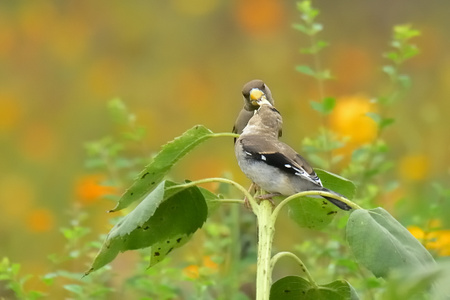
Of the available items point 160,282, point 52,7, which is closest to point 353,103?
point 160,282

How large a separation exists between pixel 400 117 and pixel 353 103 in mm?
551

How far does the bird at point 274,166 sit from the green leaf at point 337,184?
75mm

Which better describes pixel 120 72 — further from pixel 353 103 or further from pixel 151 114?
pixel 353 103

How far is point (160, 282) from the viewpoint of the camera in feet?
7.84

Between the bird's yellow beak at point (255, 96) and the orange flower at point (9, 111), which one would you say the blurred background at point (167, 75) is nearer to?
the orange flower at point (9, 111)

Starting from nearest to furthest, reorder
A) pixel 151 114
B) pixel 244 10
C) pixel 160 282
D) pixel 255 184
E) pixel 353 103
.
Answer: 1. pixel 255 184
2. pixel 160 282
3. pixel 353 103
4. pixel 151 114
5. pixel 244 10

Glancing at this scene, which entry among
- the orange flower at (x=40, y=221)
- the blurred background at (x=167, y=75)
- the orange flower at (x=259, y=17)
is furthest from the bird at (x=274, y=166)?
the orange flower at (x=259, y=17)

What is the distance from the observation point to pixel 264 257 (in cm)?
131

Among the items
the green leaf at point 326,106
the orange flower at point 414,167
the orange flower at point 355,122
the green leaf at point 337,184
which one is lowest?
the orange flower at point 414,167

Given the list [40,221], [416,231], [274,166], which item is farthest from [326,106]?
[40,221]

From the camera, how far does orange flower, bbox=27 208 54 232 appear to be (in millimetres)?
3721

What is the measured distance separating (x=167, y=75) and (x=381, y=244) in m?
4.13

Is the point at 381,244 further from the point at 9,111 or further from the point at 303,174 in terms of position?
the point at 9,111

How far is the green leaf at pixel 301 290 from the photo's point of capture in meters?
1.49
